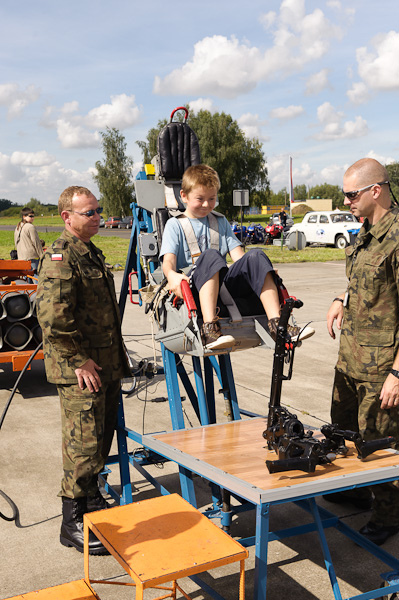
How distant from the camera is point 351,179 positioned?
3.49 m

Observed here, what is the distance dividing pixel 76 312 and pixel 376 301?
5.72ft

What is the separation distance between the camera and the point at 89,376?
3555 mm

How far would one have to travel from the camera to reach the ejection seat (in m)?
3.64

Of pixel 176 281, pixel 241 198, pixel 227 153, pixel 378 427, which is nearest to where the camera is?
pixel 378 427

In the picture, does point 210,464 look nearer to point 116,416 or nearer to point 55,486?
point 116,416

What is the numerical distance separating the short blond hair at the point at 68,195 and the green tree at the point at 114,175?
217 feet

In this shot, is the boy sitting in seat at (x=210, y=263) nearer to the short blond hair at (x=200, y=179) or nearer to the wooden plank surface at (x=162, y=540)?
the short blond hair at (x=200, y=179)

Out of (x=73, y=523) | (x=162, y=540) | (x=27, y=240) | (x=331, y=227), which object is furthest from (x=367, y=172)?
(x=331, y=227)

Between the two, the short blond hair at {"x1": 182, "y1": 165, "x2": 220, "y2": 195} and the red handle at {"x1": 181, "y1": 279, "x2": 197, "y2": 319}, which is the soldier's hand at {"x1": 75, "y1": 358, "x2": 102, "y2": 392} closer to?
the red handle at {"x1": 181, "y1": 279, "x2": 197, "y2": 319}

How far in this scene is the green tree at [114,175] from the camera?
6888 centimetres

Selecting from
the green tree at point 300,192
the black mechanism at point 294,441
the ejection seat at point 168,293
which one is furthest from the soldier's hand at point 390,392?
the green tree at point 300,192

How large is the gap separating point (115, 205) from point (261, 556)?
6839 centimetres

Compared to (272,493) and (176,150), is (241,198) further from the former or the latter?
(272,493)

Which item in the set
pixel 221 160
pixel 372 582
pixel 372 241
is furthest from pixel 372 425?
pixel 221 160
